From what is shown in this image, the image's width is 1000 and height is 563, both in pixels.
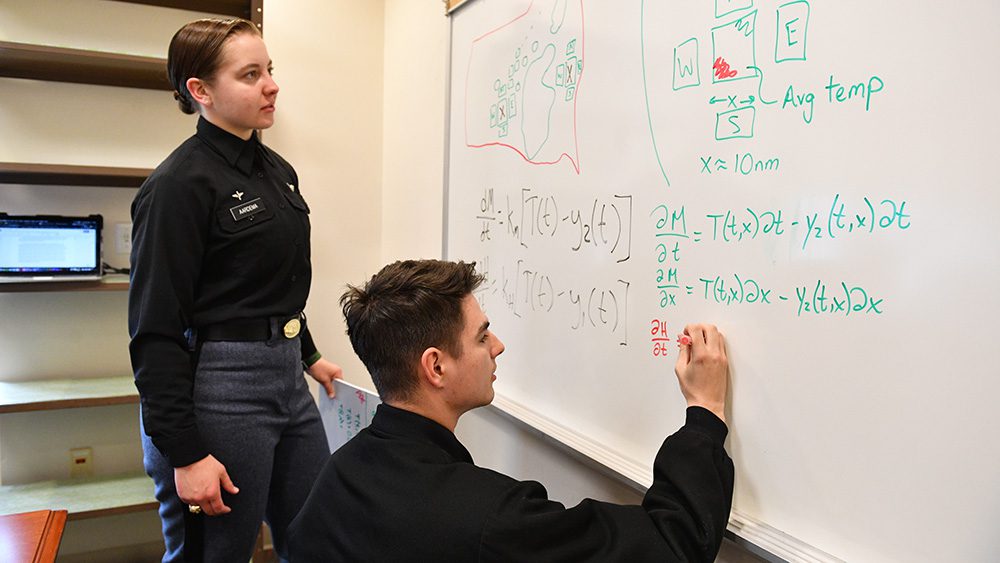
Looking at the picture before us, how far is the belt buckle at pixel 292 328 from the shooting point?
4.76 ft

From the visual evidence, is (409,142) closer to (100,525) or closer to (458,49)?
(458,49)

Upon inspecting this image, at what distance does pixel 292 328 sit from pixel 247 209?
0.85ft

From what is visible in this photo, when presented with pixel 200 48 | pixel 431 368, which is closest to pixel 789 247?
pixel 431 368

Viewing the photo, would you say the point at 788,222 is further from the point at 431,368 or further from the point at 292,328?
the point at 292,328

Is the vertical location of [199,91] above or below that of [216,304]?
above

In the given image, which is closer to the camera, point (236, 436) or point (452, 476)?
point (452, 476)

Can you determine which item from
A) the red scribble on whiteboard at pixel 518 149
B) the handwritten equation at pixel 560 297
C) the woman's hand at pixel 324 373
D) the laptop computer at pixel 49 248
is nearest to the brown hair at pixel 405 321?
the handwritten equation at pixel 560 297

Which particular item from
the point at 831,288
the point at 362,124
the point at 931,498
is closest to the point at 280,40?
the point at 362,124

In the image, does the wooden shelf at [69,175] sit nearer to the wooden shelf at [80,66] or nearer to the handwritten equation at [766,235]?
the wooden shelf at [80,66]

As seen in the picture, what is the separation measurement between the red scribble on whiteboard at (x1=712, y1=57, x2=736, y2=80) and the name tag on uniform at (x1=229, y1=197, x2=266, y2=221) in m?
0.88

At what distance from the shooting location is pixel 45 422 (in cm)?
234

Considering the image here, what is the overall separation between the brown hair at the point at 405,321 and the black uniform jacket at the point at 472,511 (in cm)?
7

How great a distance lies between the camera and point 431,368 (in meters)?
1.01

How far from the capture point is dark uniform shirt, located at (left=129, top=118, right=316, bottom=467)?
127 centimetres
